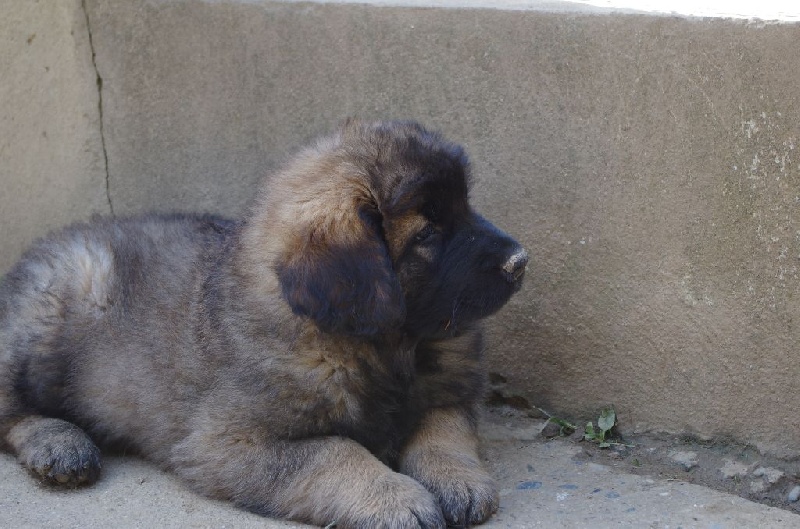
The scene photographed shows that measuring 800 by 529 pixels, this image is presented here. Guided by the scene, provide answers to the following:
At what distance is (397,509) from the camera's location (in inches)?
143

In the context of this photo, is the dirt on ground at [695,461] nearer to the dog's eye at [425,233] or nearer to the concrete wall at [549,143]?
the concrete wall at [549,143]

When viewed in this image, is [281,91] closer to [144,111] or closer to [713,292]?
[144,111]

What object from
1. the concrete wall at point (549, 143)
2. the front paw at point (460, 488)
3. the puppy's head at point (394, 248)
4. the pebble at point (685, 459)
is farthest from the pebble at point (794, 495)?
the puppy's head at point (394, 248)

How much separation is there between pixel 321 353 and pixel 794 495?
1953 mm

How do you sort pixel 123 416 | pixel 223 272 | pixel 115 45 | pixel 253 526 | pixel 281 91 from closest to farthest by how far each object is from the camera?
pixel 253 526
pixel 223 272
pixel 123 416
pixel 281 91
pixel 115 45

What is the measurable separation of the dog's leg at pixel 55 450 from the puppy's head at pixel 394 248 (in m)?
1.27

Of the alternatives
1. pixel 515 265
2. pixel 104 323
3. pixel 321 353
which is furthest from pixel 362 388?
pixel 104 323

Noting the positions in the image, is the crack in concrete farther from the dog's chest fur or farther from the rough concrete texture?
the dog's chest fur

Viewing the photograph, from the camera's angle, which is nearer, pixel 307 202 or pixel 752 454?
Result: pixel 307 202

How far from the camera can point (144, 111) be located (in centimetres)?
566

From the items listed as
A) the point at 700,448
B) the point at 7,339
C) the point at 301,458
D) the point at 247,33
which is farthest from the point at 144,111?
the point at 700,448

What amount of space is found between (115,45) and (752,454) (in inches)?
151

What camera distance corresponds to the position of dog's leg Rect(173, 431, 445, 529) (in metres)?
3.65

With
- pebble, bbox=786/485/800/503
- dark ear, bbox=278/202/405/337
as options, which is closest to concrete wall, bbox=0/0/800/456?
pebble, bbox=786/485/800/503
